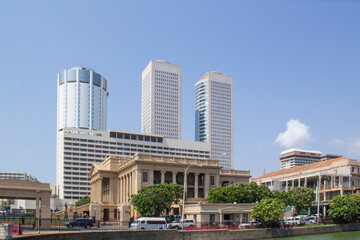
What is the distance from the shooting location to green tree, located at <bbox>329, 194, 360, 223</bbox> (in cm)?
8138

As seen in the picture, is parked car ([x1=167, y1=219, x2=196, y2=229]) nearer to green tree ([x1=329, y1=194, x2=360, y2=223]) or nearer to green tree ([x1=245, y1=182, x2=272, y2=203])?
green tree ([x1=245, y1=182, x2=272, y2=203])

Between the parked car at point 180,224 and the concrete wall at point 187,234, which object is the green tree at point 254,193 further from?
the parked car at point 180,224

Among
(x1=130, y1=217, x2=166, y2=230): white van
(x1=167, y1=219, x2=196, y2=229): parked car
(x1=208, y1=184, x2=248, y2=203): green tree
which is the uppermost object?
(x1=208, y1=184, x2=248, y2=203): green tree

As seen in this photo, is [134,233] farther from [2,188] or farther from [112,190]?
[112,190]

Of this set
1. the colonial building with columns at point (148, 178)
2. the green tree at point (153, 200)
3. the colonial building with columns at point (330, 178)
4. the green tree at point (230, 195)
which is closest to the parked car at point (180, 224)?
the green tree at point (153, 200)

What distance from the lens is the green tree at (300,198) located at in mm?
99181

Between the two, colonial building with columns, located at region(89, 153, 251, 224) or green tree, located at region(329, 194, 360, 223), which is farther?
colonial building with columns, located at region(89, 153, 251, 224)

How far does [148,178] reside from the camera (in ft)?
317

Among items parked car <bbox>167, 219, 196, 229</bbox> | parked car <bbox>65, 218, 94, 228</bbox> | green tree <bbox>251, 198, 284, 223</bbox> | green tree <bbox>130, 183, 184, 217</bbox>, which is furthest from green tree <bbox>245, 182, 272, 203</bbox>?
parked car <bbox>65, 218, 94, 228</bbox>

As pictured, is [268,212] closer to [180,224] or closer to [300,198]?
[180,224]

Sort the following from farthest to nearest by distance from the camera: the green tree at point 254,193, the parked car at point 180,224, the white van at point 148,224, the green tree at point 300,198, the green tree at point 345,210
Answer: the green tree at point 300,198
the green tree at point 254,193
the green tree at point 345,210
the parked car at point 180,224
the white van at point 148,224

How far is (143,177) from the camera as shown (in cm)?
9638

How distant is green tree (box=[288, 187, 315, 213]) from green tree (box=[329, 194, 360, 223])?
15537 millimetres

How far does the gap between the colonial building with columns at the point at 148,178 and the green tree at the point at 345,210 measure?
17320 mm
